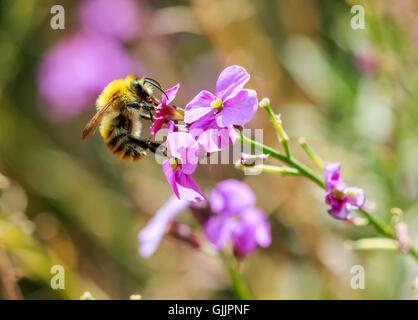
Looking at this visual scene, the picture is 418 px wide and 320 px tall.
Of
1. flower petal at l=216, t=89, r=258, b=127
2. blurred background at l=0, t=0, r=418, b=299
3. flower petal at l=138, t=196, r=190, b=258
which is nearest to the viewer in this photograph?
flower petal at l=216, t=89, r=258, b=127

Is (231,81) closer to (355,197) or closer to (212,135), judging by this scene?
(212,135)

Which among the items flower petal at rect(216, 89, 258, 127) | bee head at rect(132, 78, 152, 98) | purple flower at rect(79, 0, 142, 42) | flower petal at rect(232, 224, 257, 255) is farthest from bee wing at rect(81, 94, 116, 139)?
purple flower at rect(79, 0, 142, 42)

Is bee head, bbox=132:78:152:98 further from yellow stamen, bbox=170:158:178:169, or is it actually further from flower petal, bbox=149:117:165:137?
yellow stamen, bbox=170:158:178:169

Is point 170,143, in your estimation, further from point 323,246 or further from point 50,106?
point 50,106

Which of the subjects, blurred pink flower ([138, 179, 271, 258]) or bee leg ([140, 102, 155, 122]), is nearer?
bee leg ([140, 102, 155, 122])

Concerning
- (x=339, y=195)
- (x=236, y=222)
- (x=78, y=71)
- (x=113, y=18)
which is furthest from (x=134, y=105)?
(x=113, y=18)
